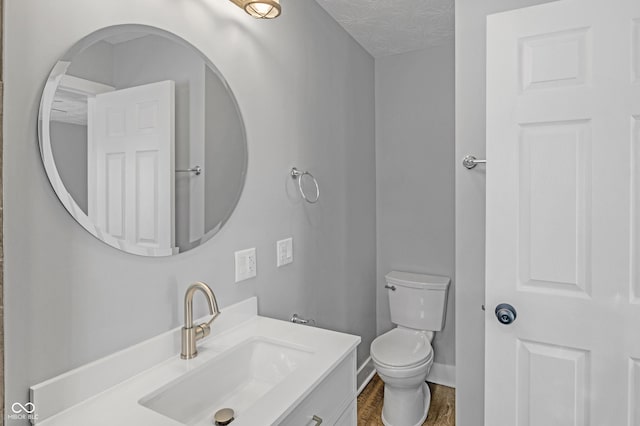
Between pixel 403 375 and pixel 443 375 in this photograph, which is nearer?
pixel 403 375

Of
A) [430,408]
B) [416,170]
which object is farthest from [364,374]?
[416,170]

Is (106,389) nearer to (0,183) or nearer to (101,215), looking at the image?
(101,215)

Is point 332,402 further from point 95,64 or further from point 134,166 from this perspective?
point 95,64

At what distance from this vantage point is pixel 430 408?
8.28ft

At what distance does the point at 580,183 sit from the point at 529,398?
0.79 meters

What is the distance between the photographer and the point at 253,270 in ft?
5.40

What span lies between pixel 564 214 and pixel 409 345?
134cm

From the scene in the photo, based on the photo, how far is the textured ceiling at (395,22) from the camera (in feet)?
7.29

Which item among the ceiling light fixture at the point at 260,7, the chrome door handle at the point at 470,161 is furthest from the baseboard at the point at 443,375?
the ceiling light fixture at the point at 260,7

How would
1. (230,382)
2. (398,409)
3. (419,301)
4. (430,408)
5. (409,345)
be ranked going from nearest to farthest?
(230,382) < (398,409) < (409,345) < (430,408) < (419,301)

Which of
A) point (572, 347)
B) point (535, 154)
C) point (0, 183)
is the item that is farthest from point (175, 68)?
point (572, 347)

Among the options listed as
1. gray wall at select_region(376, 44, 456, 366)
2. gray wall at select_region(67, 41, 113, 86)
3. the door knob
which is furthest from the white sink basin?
gray wall at select_region(376, 44, 456, 366)

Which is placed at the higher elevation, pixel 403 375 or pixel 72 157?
pixel 72 157

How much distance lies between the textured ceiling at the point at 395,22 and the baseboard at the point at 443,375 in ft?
7.59
